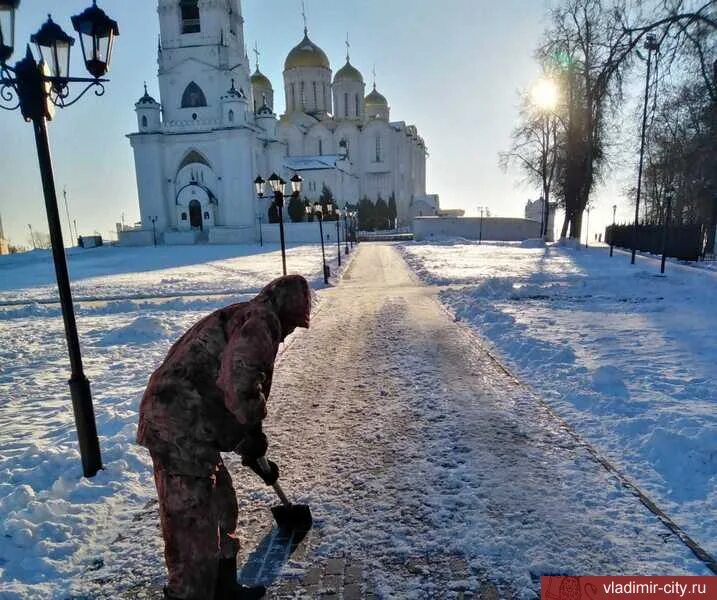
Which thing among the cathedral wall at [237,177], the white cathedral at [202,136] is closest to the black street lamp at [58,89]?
the white cathedral at [202,136]

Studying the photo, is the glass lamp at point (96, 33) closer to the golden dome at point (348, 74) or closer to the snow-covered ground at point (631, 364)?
the snow-covered ground at point (631, 364)

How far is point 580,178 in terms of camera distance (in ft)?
106

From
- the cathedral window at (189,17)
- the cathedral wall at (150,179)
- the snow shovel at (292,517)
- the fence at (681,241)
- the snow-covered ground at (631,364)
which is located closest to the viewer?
the snow shovel at (292,517)

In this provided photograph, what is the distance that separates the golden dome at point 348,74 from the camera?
223 feet

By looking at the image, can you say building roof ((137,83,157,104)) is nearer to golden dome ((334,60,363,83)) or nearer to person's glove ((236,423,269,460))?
golden dome ((334,60,363,83))

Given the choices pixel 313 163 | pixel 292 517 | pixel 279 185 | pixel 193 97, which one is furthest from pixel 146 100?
pixel 292 517

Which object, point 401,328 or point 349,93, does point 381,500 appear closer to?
point 401,328

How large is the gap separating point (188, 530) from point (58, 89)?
4.04 meters

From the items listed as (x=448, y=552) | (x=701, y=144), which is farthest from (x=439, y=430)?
(x=701, y=144)

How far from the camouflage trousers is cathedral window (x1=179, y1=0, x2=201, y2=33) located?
56947mm

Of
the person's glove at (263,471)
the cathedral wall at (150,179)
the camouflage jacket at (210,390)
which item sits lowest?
the person's glove at (263,471)

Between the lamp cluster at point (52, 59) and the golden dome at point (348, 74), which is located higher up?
the golden dome at point (348, 74)

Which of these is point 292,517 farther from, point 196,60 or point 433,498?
point 196,60

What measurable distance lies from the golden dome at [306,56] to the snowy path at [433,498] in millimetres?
66922
